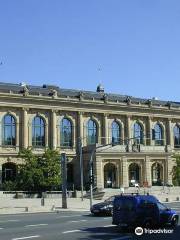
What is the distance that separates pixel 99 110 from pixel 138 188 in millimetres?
16043

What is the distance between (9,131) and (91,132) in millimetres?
14884

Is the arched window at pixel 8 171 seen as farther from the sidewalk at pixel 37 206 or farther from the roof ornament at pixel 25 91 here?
the sidewalk at pixel 37 206

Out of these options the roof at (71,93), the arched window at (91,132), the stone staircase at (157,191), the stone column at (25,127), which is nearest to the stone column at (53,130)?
the roof at (71,93)

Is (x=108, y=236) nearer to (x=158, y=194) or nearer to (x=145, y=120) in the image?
(x=158, y=194)

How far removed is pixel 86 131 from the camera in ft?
281

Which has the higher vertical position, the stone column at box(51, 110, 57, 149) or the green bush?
the stone column at box(51, 110, 57, 149)

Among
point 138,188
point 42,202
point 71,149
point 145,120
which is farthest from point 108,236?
point 145,120

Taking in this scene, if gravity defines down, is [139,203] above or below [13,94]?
below

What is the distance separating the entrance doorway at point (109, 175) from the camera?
270 feet

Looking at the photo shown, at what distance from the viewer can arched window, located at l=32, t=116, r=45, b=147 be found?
3150 inches

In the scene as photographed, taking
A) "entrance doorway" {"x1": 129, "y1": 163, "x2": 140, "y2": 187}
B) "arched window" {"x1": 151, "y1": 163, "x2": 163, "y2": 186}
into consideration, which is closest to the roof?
"entrance doorway" {"x1": 129, "y1": 163, "x2": 140, "y2": 187}

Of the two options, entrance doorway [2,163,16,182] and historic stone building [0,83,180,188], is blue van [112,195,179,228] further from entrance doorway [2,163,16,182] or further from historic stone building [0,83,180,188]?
entrance doorway [2,163,16,182]

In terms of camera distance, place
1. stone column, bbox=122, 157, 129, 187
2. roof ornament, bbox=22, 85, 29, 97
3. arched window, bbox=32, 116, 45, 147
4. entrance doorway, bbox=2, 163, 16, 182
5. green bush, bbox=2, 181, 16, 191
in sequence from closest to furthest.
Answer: green bush, bbox=2, 181, 16, 191 < entrance doorway, bbox=2, 163, 16, 182 < roof ornament, bbox=22, 85, 29, 97 < arched window, bbox=32, 116, 45, 147 < stone column, bbox=122, 157, 129, 187

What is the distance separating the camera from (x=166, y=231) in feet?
79.6
